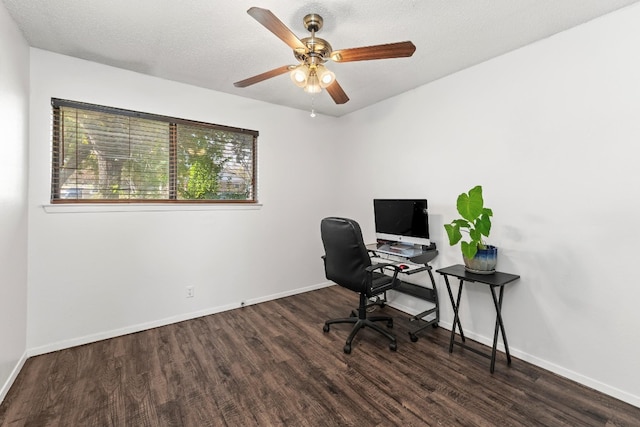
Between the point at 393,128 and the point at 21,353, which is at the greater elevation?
the point at 393,128

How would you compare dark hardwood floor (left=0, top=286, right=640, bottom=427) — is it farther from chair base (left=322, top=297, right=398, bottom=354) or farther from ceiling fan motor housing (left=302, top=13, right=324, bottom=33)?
ceiling fan motor housing (left=302, top=13, right=324, bottom=33)

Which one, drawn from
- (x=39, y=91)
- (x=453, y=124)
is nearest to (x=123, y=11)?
(x=39, y=91)

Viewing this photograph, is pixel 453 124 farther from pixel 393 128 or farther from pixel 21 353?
pixel 21 353

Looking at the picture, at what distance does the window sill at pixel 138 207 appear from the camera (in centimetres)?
243

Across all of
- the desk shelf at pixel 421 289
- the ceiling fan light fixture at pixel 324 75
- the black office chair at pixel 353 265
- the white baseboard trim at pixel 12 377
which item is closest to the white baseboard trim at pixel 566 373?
the desk shelf at pixel 421 289

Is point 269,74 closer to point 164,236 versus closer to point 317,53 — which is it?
point 317,53

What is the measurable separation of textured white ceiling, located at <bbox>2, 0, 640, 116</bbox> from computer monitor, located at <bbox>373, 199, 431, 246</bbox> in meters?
1.31

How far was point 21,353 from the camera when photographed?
219 cm

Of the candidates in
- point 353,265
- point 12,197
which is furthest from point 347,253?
point 12,197

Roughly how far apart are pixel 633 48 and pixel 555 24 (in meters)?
0.49

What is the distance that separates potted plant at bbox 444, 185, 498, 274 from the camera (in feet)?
7.25

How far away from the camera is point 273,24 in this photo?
150 cm

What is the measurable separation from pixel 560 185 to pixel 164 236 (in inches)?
139

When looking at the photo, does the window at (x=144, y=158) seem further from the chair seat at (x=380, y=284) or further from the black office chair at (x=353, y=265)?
the chair seat at (x=380, y=284)
